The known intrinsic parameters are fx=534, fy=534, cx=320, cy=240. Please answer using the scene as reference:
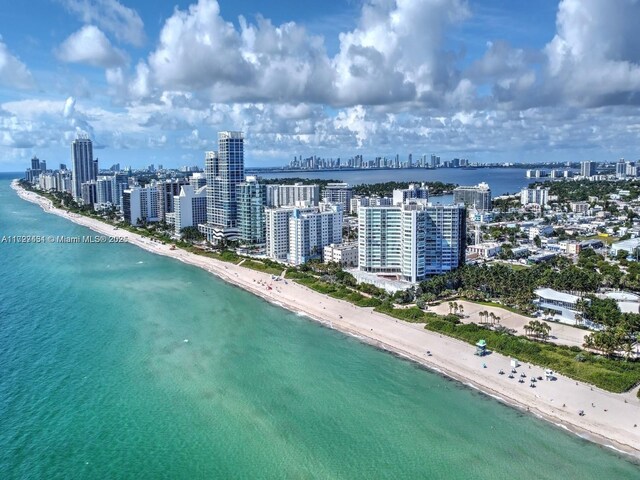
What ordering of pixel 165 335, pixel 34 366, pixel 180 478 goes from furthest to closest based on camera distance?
pixel 165 335 → pixel 34 366 → pixel 180 478

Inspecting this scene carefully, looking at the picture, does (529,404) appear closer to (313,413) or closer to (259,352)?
(313,413)

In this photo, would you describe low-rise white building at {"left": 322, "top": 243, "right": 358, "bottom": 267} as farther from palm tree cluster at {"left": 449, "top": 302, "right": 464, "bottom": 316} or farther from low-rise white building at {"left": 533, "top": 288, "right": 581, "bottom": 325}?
low-rise white building at {"left": 533, "top": 288, "right": 581, "bottom": 325}

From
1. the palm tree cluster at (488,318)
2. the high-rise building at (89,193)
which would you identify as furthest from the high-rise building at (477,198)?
the high-rise building at (89,193)

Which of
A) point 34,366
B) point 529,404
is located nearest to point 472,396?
point 529,404

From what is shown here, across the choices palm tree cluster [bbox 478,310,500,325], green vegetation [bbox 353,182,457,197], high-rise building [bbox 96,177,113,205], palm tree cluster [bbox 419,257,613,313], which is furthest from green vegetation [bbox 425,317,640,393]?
high-rise building [bbox 96,177,113,205]

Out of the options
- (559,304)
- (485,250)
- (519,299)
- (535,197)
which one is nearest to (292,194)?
(485,250)

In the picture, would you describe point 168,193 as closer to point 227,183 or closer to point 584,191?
point 227,183
